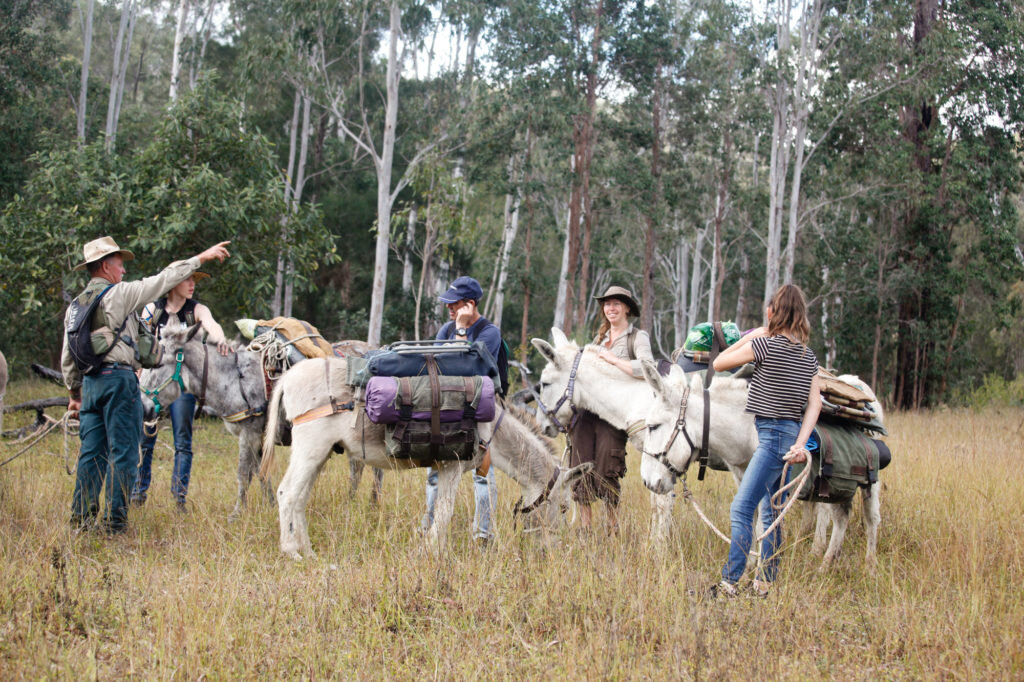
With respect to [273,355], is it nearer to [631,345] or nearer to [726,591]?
[631,345]

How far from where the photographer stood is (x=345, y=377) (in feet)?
17.7

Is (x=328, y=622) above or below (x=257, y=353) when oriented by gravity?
below

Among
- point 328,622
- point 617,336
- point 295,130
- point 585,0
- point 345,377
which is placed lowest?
point 328,622

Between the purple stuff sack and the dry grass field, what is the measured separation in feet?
2.56

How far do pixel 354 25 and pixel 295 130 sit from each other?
4.05 metres

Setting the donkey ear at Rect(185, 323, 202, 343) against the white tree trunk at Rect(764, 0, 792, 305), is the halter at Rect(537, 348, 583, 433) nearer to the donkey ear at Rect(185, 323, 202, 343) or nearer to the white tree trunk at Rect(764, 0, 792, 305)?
the donkey ear at Rect(185, 323, 202, 343)

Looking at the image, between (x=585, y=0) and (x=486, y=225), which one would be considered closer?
(x=585, y=0)

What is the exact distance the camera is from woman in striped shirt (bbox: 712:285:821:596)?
4531 millimetres

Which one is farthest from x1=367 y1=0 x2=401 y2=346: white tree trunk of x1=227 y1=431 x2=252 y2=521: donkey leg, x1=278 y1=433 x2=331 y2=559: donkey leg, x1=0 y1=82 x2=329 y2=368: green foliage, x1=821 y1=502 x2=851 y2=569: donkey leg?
x1=821 y1=502 x2=851 y2=569: donkey leg

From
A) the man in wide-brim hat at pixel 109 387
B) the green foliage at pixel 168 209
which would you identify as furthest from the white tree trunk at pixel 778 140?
the man in wide-brim hat at pixel 109 387

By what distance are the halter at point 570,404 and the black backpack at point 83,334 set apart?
3064 millimetres

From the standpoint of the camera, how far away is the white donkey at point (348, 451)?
5.26 m

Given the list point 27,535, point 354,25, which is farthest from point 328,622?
point 354,25

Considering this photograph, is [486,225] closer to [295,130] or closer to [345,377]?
[295,130]
